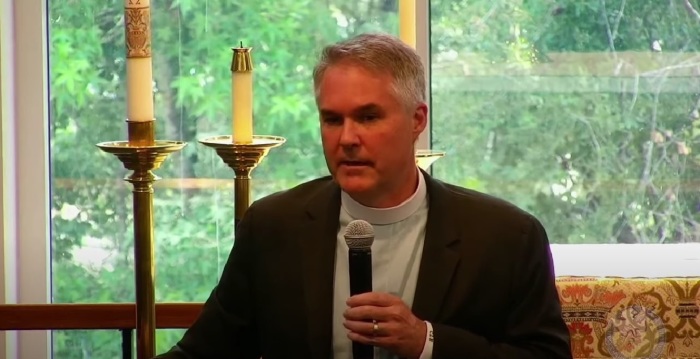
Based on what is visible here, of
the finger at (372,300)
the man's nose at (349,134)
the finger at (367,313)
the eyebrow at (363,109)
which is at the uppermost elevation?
the eyebrow at (363,109)

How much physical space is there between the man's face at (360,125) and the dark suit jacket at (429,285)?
0.19 metres

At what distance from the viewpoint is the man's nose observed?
2.21 m

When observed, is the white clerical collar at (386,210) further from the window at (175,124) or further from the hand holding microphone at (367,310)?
the window at (175,124)

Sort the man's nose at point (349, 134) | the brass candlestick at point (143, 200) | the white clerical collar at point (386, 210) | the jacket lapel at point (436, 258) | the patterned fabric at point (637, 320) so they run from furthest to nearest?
the patterned fabric at point (637, 320) < the brass candlestick at point (143, 200) < the white clerical collar at point (386, 210) < the jacket lapel at point (436, 258) < the man's nose at point (349, 134)

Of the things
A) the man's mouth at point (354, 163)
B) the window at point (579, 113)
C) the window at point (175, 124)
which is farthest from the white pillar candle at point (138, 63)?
the window at point (579, 113)

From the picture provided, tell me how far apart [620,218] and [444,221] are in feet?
6.05

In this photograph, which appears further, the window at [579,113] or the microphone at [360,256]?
the window at [579,113]

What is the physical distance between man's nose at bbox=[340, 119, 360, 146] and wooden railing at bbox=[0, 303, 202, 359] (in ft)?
3.73

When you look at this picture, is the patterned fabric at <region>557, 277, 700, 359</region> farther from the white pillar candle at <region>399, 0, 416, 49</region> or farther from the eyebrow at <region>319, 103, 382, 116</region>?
the eyebrow at <region>319, 103, 382, 116</region>

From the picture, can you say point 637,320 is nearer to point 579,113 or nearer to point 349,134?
point 349,134

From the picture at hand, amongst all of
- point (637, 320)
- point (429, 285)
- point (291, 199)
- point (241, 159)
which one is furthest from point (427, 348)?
point (637, 320)

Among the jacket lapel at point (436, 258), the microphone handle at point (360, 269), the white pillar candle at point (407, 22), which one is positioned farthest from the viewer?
the white pillar candle at point (407, 22)

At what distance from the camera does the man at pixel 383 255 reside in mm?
2250

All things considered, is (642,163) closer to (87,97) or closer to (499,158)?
(499,158)
